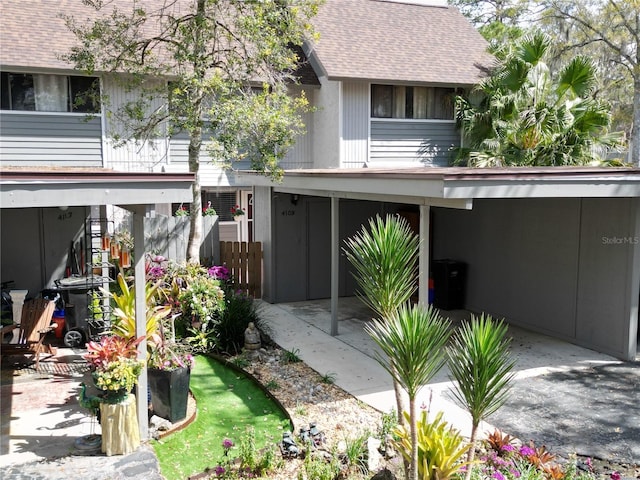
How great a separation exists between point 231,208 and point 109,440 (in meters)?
12.0

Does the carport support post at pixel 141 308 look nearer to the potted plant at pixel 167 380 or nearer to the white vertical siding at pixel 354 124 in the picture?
the potted plant at pixel 167 380

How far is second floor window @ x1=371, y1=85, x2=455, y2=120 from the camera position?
15086 mm

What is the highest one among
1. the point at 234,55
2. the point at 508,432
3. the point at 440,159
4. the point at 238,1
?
the point at 238,1

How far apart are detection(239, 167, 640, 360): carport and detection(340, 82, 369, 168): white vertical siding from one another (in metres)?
2.25

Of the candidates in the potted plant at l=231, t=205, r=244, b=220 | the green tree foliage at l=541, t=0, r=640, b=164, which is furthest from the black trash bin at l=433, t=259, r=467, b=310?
the green tree foliage at l=541, t=0, r=640, b=164

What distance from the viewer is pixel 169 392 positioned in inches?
239

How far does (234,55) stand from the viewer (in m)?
10.0

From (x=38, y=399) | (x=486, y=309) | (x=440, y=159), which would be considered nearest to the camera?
(x=38, y=399)

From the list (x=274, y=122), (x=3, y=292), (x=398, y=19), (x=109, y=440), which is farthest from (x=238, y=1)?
(x=398, y=19)

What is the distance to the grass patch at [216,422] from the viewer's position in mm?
5434

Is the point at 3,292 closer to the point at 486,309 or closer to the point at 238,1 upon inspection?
the point at 238,1

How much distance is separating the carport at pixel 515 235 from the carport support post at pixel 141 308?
3072mm

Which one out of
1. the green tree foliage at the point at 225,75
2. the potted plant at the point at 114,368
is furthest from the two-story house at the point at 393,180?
the potted plant at the point at 114,368

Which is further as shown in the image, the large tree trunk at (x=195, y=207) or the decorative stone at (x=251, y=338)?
the large tree trunk at (x=195, y=207)
